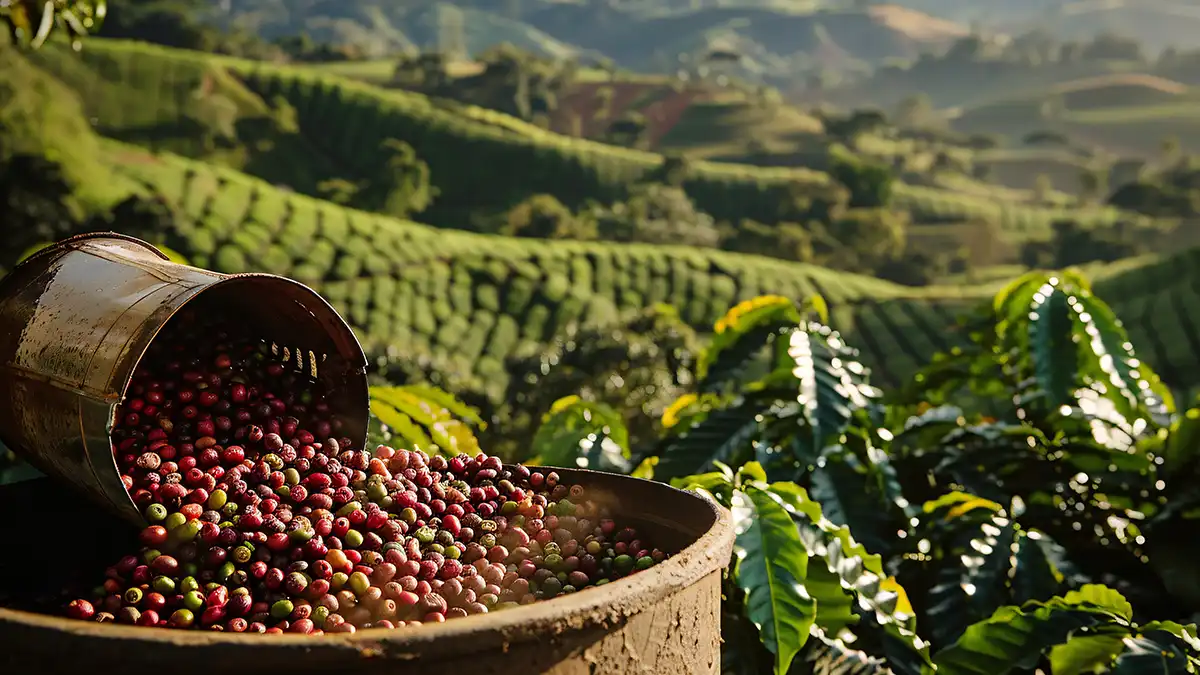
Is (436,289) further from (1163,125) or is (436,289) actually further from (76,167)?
(1163,125)

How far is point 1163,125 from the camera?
3108 inches

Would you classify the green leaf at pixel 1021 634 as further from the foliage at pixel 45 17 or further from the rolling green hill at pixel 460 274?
the rolling green hill at pixel 460 274

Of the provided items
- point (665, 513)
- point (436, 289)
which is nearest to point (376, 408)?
point (665, 513)

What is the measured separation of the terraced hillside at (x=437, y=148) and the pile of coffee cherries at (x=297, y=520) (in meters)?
43.7

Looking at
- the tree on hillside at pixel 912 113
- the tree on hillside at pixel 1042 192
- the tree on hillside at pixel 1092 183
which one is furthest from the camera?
the tree on hillside at pixel 912 113

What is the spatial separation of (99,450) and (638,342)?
1574 cm

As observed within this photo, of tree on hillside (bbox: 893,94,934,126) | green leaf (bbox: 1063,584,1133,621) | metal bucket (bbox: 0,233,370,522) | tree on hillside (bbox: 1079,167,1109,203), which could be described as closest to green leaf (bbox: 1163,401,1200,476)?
green leaf (bbox: 1063,584,1133,621)

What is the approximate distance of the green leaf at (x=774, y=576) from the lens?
1.68 metres

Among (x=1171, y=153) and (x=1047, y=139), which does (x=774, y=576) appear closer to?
(x=1171, y=153)

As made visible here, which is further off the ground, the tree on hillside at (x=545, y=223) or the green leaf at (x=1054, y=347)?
the green leaf at (x=1054, y=347)

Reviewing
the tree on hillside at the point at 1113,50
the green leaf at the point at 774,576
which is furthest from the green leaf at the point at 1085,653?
the tree on hillside at the point at 1113,50

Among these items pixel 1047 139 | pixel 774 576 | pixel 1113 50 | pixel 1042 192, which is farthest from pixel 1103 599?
pixel 1113 50

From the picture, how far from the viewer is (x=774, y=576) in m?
1.72

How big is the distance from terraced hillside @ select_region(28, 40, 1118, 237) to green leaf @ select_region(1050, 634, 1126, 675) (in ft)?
143
